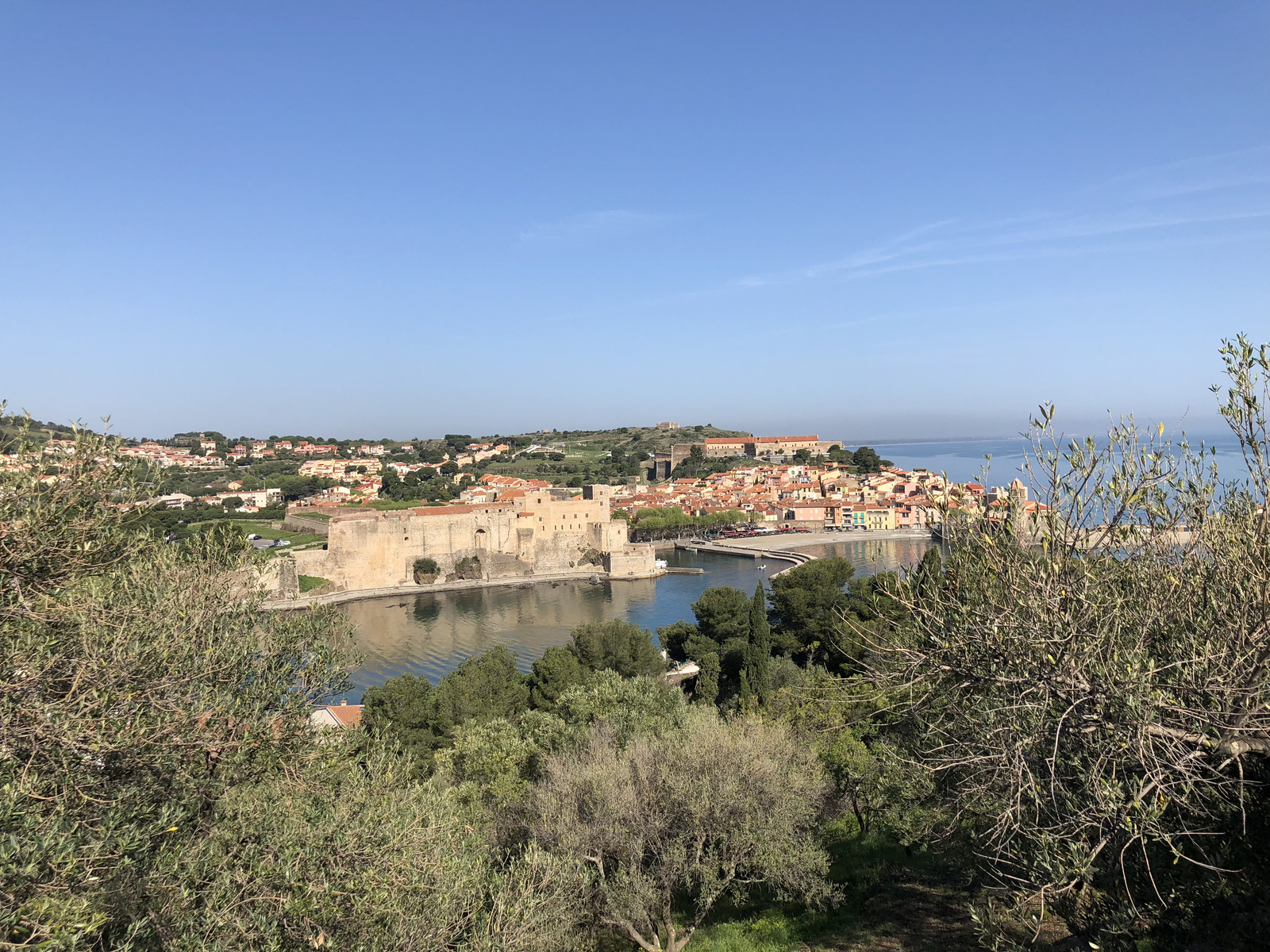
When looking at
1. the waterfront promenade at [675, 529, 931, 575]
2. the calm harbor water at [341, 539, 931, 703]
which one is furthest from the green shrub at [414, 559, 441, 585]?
the waterfront promenade at [675, 529, 931, 575]

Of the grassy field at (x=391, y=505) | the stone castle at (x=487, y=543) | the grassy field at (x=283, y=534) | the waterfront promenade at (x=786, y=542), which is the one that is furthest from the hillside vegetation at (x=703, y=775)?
the grassy field at (x=391, y=505)

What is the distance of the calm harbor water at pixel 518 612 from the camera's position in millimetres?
20078

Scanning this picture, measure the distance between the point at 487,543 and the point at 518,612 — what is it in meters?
7.53

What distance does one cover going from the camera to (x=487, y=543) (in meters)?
33.4

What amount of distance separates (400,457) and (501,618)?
5721 centimetres

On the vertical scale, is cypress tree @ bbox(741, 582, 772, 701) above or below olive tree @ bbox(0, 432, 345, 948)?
below

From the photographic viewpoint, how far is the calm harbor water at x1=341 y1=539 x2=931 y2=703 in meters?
20.1

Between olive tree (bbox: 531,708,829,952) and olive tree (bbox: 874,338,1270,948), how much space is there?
231cm

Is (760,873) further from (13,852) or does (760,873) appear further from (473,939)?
(13,852)

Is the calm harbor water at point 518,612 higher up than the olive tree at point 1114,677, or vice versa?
the olive tree at point 1114,677

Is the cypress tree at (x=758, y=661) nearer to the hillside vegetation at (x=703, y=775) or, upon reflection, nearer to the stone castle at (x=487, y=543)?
the hillside vegetation at (x=703, y=775)

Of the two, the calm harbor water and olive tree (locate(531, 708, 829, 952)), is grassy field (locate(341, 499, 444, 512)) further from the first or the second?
olive tree (locate(531, 708, 829, 952))

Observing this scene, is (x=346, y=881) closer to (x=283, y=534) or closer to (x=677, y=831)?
(x=677, y=831)

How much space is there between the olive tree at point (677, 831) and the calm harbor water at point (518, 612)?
38.3 ft
